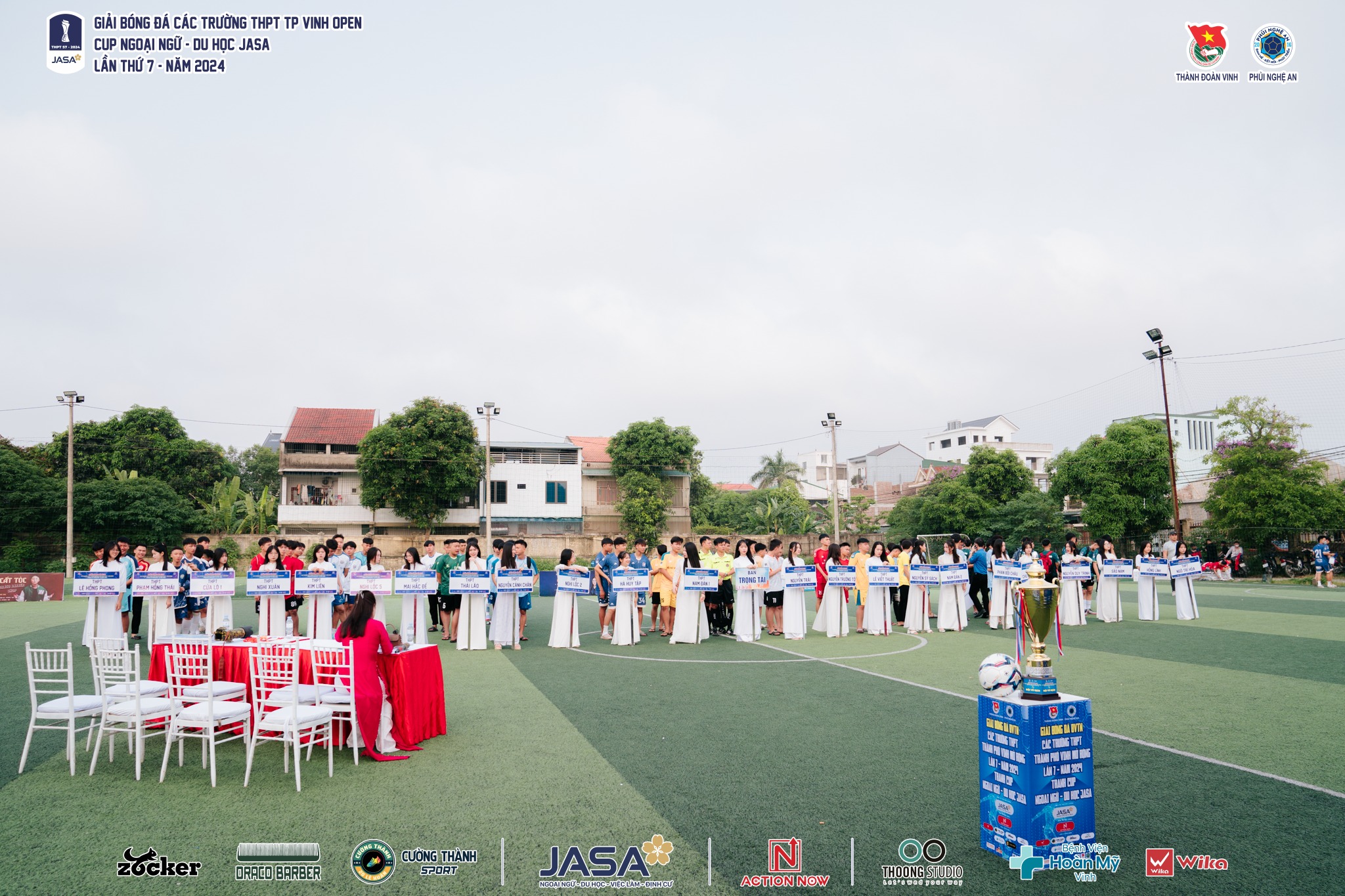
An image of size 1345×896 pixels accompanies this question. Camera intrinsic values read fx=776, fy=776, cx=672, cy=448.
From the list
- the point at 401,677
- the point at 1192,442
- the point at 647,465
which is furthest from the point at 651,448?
the point at 1192,442

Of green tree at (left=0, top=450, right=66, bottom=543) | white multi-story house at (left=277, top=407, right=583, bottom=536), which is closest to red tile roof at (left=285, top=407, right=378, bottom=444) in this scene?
white multi-story house at (left=277, top=407, right=583, bottom=536)

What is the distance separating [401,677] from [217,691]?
1.45 metres

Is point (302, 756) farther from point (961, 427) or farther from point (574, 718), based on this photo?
point (961, 427)

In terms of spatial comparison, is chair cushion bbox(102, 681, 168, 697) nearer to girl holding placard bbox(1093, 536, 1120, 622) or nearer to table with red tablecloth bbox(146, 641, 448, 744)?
table with red tablecloth bbox(146, 641, 448, 744)

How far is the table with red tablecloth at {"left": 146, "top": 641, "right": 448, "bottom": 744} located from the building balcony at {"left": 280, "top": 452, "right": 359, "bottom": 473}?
121 feet

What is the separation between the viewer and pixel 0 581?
23250 millimetres

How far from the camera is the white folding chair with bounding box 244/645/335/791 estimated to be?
5.62 metres

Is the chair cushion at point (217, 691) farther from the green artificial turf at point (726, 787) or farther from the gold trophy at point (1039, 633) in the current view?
the gold trophy at point (1039, 633)

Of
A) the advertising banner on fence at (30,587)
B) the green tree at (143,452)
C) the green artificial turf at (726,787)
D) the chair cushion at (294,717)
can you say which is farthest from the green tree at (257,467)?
the chair cushion at (294,717)

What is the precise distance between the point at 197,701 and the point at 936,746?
20.1ft

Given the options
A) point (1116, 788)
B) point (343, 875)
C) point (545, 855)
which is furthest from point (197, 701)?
point (1116, 788)

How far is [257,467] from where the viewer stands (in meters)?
57.7

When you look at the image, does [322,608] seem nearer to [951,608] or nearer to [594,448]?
[951,608]

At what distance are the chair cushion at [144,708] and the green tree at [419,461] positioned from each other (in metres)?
33.3
